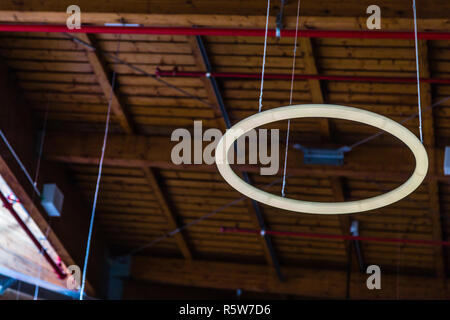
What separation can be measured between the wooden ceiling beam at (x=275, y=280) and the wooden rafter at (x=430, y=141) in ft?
2.49

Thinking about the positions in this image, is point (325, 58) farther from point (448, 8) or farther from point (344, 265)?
point (344, 265)

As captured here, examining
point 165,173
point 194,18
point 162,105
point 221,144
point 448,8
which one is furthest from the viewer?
point 165,173

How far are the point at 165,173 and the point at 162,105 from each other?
5.33ft

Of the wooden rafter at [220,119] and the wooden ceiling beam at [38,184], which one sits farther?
the wooden ceiling beam at [38,184]

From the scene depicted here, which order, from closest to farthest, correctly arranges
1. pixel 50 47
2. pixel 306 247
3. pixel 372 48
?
pixel 372 48
pixel 50 47
pixel 306 247

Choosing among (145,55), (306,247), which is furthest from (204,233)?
(145,55)

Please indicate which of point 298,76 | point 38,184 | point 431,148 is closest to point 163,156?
point 38,184

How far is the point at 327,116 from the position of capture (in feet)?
19.3

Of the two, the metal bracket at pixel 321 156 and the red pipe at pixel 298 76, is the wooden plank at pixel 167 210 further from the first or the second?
the metal bracket at pixel 321 156

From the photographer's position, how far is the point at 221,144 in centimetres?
645

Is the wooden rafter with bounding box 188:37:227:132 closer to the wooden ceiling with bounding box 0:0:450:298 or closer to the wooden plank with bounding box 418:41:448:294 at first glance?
the wooden ceiling with bounding box 0:0:450:298

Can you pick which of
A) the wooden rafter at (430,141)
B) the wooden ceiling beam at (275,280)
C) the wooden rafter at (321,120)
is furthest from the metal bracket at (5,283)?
the wooden rafter at (430,141)

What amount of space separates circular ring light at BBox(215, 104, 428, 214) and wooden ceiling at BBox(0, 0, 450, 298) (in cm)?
201

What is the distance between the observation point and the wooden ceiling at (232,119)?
8.16 metres
